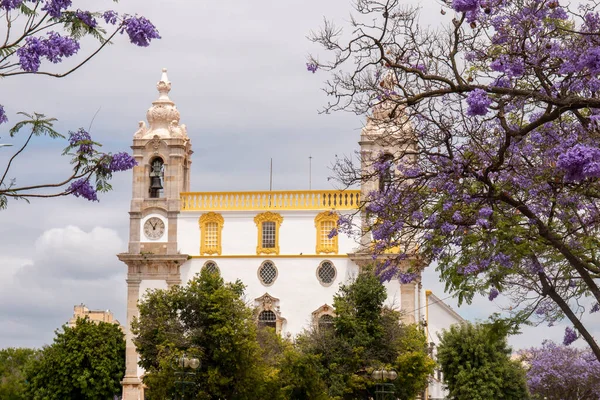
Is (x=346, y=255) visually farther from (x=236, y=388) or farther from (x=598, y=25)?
(x=598, y=25)

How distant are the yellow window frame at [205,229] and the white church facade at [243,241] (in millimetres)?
43

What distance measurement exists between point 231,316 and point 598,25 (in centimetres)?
2456

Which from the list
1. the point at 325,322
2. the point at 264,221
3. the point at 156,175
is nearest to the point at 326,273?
the point at 325,322

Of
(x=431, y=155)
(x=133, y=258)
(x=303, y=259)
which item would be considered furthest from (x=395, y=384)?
(x=431, y=155)

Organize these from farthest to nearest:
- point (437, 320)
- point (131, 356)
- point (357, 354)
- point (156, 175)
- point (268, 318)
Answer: point (437, 320) → point (156, 175) → point (131, 356) → point (268, 318) → point (357, 354)

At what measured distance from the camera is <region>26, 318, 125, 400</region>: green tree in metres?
51.4

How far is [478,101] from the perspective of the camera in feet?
55.5

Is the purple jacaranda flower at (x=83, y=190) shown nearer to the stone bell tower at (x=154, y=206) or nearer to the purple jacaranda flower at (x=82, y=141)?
the purple jacaranda flower at (x=82, y=141)

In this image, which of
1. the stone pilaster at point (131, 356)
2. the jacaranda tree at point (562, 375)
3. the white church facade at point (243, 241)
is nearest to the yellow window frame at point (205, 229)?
the white church facade at point (243, 241)

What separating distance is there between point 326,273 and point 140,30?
3554cm

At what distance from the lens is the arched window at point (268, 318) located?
50.9 meters

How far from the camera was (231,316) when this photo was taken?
132 feet

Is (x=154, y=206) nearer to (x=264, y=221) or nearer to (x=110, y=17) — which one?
(x=264, y=221)

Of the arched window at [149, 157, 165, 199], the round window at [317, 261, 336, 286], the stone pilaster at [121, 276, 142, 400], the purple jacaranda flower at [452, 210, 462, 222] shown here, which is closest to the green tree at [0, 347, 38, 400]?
the stone pilaster at [121, 276, 142, 400]
